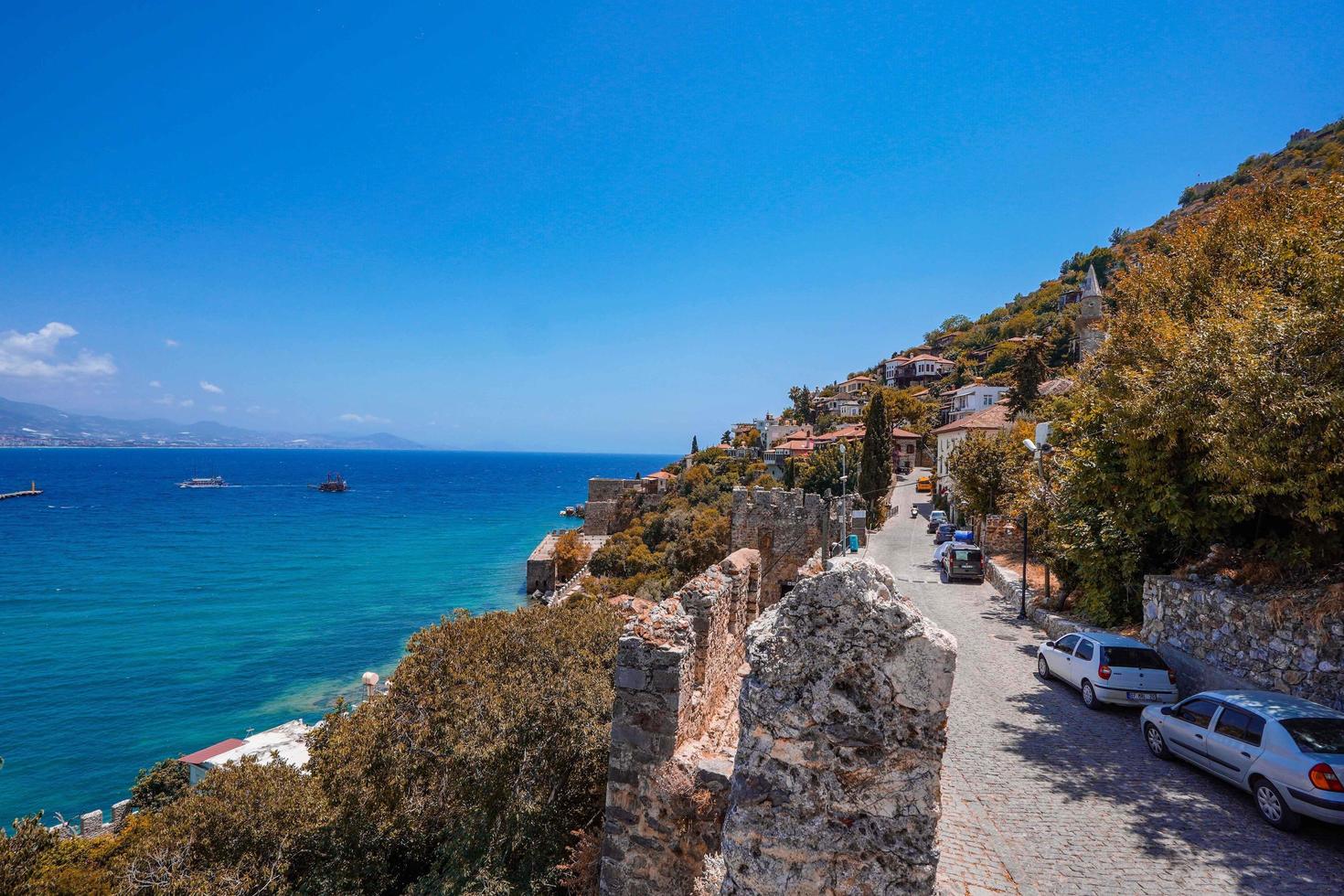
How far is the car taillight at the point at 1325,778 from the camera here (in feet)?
22.5

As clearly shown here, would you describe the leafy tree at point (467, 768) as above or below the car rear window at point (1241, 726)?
below

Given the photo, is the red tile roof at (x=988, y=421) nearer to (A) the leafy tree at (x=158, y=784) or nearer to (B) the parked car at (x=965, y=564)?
(B) the parked car at (x=965, y=564)

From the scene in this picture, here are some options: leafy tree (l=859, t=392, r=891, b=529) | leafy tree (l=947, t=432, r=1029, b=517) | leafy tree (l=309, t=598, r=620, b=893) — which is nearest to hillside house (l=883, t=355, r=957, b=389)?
leafy tree (l=859, t=392, r=891, b=529)

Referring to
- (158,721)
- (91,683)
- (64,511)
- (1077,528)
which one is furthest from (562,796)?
(64,511)

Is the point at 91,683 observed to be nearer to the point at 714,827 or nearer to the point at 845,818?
the point at 714,827

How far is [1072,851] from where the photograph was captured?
23.2ft

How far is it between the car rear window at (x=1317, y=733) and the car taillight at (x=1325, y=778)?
0.90 feet

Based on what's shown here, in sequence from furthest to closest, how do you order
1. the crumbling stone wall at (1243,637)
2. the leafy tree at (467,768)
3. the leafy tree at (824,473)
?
the leafy tree at (824,473)
the crumbling stone wall at (1243,637)
the leafy tree at (467,768)

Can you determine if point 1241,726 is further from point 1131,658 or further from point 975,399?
point 975,399

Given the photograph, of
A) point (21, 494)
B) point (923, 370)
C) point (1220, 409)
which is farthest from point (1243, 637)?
point (21, 494)

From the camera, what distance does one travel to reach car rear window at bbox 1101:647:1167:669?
37.1ft

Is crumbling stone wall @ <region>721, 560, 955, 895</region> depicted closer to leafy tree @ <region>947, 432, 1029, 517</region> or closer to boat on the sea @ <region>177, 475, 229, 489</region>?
leafy tree @ <region>947, 432, 1029, 517</region>

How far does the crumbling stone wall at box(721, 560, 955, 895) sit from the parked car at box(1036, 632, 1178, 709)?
1110 cm

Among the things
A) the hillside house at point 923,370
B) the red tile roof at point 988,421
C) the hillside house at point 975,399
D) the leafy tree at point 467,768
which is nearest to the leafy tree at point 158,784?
the leafy tree at point 467,768
